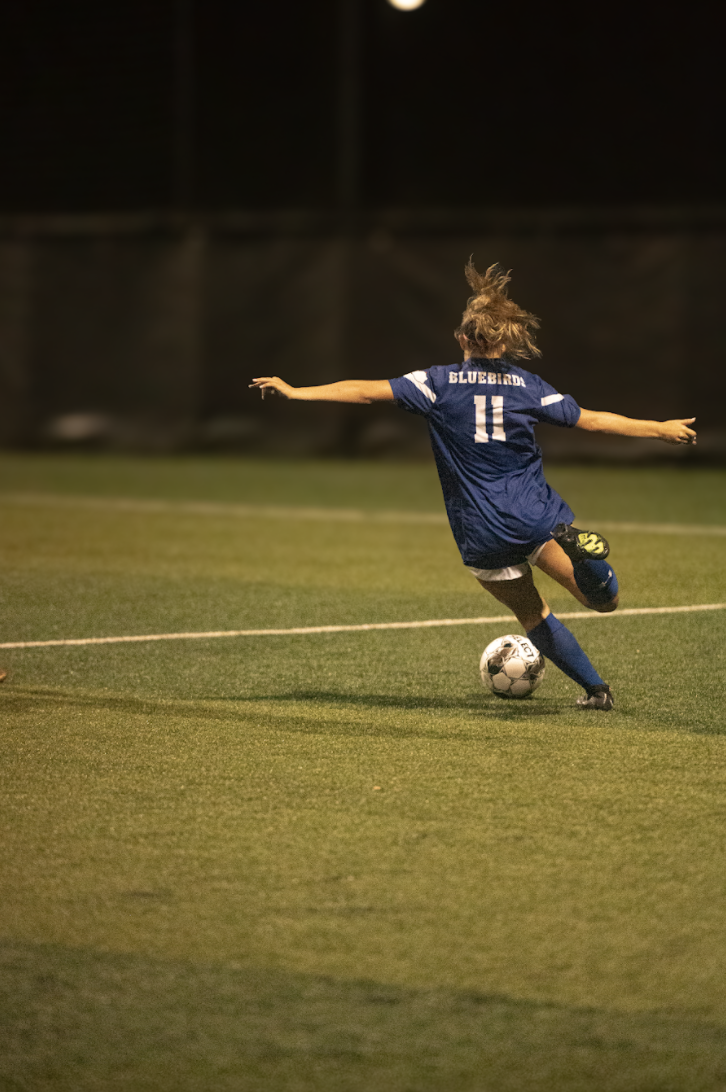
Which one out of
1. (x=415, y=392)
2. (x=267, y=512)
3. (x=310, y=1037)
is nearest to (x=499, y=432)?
(x=415, y=392)

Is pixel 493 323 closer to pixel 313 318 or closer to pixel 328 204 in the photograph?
pixel 313 318

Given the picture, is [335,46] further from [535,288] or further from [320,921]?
[320,921]

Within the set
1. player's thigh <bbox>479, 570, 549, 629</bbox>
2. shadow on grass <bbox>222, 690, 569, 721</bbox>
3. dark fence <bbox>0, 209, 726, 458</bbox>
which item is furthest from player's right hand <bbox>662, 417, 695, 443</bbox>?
dark fence <bbox>0, 209, 726, 458</bbox>

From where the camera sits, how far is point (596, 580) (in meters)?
5.74

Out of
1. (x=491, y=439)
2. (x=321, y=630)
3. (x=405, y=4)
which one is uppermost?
(x=405, y=4)

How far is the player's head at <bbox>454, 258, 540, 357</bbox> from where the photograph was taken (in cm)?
568

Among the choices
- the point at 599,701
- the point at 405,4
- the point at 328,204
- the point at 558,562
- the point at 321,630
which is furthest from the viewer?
the point at 328,204

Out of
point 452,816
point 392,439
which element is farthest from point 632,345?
point 452,816

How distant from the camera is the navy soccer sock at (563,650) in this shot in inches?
232

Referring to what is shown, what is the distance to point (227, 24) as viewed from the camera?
21109 mm

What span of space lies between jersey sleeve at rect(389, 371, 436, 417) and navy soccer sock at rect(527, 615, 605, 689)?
3.06 feet

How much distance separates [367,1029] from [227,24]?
64.9 ft

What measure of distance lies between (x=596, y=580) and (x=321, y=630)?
2.31m

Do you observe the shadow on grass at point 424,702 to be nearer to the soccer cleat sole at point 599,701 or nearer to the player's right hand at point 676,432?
the soccer cleat sole at point 599,701
